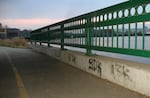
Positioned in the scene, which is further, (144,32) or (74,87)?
(74,87)

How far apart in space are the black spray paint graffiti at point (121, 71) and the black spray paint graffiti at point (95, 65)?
962mm

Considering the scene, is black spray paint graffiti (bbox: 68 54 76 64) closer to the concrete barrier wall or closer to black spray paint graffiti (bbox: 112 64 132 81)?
the concrete barrier wall

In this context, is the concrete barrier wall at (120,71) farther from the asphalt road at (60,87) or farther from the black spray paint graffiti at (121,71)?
the asphalt road at (60,87)

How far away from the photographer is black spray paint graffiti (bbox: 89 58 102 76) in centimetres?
827

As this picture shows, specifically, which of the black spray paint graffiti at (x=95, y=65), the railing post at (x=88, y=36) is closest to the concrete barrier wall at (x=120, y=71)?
the black spray paint graffiti at (x=95, y=65)

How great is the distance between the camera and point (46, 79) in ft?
28.4

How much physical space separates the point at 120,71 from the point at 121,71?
0.18ft

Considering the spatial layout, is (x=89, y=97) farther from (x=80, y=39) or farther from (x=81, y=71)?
(x=80, y=39)

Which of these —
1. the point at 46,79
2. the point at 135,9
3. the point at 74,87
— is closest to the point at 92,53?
the point at 46,79

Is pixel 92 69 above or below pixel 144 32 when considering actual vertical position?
below

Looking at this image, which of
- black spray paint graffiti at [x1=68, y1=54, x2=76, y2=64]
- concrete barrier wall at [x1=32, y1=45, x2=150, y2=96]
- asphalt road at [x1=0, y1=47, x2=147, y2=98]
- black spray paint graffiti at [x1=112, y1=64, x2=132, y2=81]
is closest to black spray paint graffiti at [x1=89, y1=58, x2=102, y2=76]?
concrete barrier wall at [x1=32, y1=45, x2=150, y2=96]

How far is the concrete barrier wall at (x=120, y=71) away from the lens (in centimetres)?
594

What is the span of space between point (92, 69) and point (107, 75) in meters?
1.20

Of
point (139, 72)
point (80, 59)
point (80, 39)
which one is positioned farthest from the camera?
point (80, 39)
